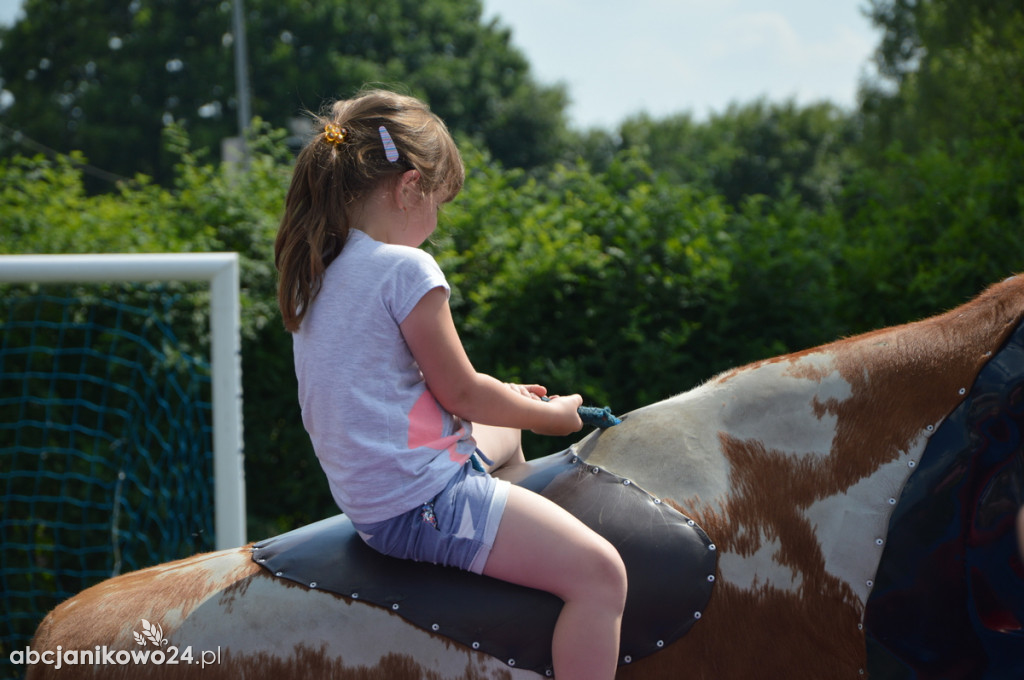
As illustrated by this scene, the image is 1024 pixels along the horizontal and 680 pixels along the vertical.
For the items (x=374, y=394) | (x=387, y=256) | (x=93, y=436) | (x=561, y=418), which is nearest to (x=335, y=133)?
(x=387, y=256)

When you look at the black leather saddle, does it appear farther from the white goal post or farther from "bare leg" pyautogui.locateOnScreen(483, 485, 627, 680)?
the white goal post

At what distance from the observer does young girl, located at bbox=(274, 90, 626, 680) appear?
1643mm

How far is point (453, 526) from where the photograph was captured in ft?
5.45

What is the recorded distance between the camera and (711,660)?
1.67 meters

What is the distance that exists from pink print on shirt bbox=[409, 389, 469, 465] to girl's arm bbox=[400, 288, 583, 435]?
0.02 metres

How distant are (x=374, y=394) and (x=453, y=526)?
328 millimetres

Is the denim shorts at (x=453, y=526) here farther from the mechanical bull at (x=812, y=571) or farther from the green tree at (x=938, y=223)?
the green tree at (x=938, y=223)

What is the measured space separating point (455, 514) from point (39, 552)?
438cm

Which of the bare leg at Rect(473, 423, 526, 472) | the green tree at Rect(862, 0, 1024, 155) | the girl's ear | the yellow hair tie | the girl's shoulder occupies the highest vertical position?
the green tree at Rect(862, 0, 1024, 155)

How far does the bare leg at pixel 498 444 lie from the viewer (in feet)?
6.54

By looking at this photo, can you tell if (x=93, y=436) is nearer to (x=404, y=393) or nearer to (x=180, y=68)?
(x=404, y=393)

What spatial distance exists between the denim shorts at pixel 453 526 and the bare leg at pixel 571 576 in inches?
1.1

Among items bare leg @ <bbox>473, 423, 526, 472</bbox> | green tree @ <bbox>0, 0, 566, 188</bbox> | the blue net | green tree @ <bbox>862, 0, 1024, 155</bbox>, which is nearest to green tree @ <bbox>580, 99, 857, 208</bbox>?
green tree @ <bbox>0, 0, 566, 188</bbox>

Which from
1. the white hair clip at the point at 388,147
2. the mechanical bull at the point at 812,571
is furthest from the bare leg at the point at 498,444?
the white hair clip at the point at 388,147
